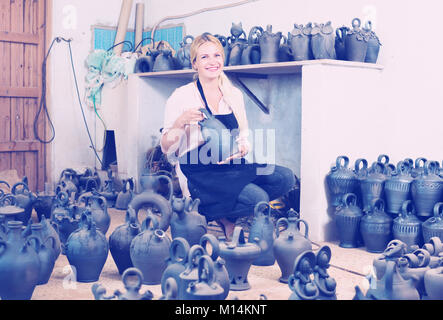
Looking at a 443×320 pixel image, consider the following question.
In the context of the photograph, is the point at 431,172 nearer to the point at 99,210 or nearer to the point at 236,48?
the point at 236,48

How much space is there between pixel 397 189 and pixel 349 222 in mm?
374

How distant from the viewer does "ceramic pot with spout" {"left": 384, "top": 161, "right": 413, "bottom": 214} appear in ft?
12.8

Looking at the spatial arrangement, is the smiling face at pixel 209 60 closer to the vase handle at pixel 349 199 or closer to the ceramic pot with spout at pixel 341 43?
the ceramic pot with spout at pixel 341 43

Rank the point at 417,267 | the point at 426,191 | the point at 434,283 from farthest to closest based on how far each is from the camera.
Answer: the point at 426,191
the point at 417,267
the point at 434,283

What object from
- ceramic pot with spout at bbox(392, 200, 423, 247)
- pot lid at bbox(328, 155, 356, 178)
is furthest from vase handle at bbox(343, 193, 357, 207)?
ceramic pot with spout at bbox(392, 200, 423, 247)

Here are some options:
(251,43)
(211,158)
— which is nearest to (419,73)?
(251,43)

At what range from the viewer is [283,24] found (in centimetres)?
529

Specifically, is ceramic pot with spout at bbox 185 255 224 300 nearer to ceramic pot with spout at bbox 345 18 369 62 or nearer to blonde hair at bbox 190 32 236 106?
blonde hair at bbox 190 32 236 106

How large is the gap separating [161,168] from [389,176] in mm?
2285

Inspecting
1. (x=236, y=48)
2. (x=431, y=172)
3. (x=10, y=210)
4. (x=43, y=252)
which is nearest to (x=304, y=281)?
(x=43, y=252)

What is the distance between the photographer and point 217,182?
155 inches

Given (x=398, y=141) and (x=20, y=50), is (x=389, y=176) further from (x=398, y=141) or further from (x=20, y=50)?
(x=20, y=50)

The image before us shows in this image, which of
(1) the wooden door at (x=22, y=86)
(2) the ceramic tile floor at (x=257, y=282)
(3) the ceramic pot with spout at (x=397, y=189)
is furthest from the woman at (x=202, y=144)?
(1) the wooden door at (x=22, y=86)

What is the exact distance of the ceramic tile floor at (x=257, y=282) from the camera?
2.98 m
